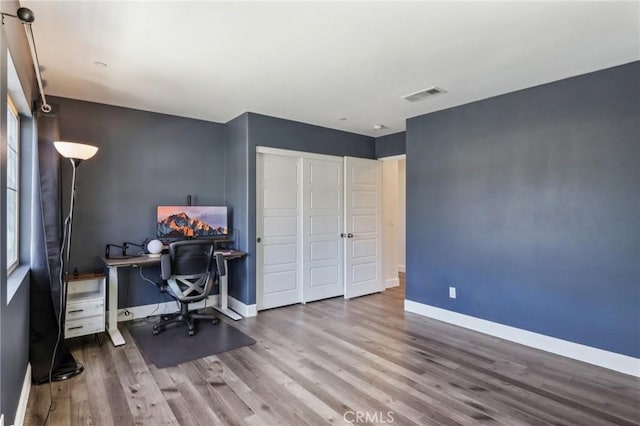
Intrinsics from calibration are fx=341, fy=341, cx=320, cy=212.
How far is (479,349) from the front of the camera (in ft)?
10.8

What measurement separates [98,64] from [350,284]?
13.2 ft

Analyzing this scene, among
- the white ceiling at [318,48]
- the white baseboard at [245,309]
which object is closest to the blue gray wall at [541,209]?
the white ceiling at [318,48]

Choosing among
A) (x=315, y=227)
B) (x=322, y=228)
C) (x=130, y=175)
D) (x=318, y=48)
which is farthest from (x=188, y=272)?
(x=318, y=48)

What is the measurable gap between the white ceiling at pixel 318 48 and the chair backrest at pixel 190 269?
1.64 metres

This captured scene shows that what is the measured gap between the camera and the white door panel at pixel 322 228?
4895 mm

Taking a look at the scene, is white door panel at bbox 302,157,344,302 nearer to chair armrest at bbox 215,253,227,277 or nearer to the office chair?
chair armrest at bbox 215,253,227,277

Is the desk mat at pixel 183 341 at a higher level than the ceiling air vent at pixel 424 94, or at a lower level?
lower

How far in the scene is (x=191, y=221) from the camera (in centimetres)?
433

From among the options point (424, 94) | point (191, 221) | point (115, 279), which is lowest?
point (115, 279)

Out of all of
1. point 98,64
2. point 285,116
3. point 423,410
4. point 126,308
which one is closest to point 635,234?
point 423,410

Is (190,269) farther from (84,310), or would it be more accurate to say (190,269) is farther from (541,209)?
(541,209)

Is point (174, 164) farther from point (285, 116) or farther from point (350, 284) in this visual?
point (350, 284)

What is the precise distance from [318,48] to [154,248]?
9.45 feet

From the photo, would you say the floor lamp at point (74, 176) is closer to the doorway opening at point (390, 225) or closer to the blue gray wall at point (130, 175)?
the blue gray wall at point (130, 175)
